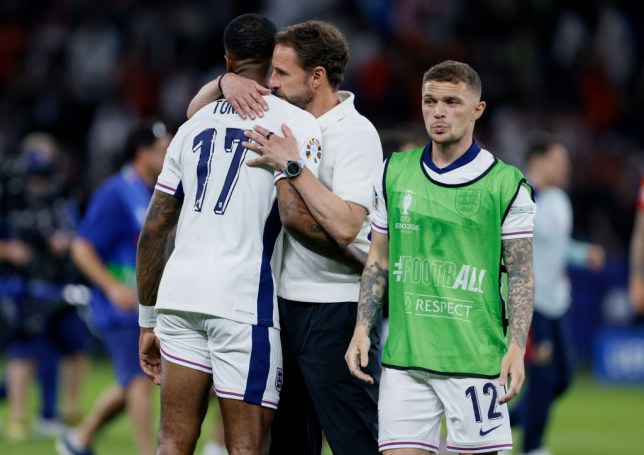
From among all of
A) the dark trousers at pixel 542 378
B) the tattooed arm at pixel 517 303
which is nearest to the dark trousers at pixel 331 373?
the tattooed arm at pixel 517 303

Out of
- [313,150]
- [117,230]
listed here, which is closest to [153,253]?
[313,150]

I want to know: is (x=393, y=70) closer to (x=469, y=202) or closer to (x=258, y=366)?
(x=469, y=202)

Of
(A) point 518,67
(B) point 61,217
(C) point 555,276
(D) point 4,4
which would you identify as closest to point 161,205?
(C) point 555,276

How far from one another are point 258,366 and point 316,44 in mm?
1547

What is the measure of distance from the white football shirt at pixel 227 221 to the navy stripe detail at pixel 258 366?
0.21 feet

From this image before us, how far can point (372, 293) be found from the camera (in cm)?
561

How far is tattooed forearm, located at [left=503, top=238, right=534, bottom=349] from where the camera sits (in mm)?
5363

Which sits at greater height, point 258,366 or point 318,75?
point 318,75

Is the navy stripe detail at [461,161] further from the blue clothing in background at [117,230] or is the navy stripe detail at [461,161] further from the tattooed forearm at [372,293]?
the blue clothing in background at [117,230]

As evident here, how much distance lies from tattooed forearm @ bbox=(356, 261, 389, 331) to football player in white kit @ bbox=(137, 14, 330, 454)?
406mm

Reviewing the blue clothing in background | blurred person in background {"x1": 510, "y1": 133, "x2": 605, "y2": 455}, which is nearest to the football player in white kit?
the blue clothing in background

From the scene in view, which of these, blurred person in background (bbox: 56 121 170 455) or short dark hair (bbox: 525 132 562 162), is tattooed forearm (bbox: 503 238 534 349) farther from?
short dark hair (bbox: 525 132 562 162)

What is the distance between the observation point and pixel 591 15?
20359mm

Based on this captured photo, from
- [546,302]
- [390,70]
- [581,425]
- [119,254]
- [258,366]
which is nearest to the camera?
[258,366]
